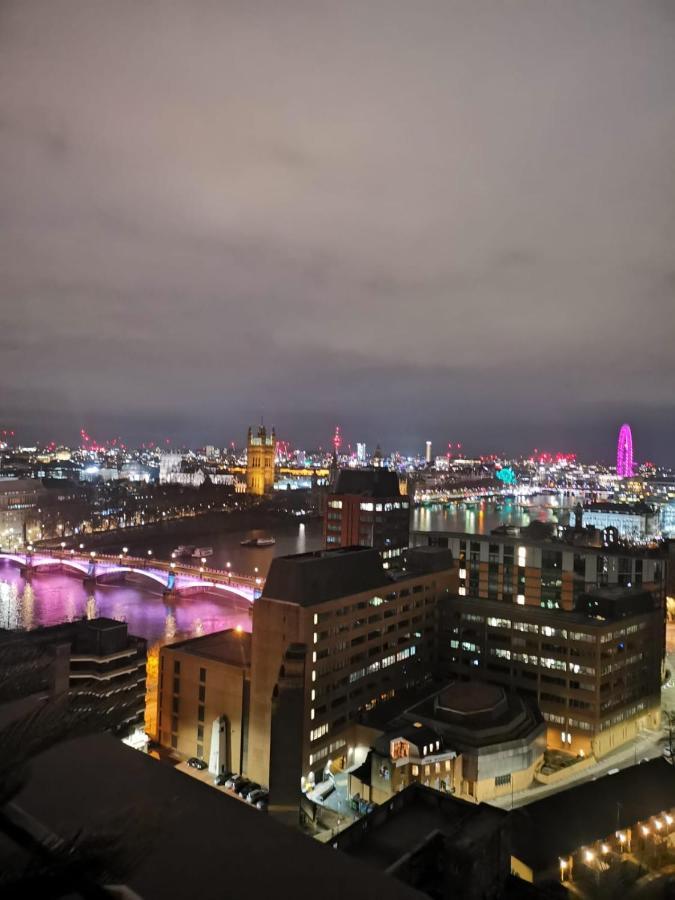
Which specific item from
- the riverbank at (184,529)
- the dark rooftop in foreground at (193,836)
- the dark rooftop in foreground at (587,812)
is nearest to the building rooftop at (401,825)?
the dark rooftop in foreground at (587,812)

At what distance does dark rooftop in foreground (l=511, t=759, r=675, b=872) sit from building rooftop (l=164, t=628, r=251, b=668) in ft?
12.8

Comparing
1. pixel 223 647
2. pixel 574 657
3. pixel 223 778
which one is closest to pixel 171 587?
pixel 223 647

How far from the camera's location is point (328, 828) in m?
6.29

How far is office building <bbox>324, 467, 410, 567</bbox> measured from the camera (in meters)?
17.7

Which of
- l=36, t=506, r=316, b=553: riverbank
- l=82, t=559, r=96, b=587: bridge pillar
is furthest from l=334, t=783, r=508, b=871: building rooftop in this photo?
l=36, t=506, r=316, b=553: riverbank

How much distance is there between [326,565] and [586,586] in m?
6.97

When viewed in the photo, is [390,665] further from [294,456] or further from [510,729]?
[294,456]

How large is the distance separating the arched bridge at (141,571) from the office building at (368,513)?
313 cm

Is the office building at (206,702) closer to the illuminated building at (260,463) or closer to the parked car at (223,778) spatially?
the parked car at (223,778)

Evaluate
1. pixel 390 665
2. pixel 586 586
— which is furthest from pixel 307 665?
pixel 586 586

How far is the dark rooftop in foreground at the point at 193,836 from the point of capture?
1569mm

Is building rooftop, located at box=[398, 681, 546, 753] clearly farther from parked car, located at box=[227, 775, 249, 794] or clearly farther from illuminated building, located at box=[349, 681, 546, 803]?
parked car, located at box=[227, 775, 249, 794]

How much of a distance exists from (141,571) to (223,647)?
9.15 m

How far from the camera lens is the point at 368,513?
17.7 metres
